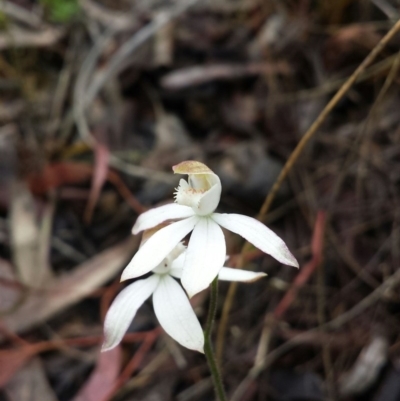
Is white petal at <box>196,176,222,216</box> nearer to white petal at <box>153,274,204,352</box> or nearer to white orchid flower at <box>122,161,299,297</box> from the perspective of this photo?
white orchid flower at <box>122,161,299,297</box>

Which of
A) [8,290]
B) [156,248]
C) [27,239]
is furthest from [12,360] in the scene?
[156,248]

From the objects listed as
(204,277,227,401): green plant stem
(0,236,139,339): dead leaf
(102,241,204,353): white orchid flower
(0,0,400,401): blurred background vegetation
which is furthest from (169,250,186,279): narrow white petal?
(0,236,139,339): dead leaf

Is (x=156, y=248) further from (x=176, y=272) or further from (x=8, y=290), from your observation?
(x=8, y=290)

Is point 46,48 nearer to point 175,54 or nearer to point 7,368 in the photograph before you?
point 175,54

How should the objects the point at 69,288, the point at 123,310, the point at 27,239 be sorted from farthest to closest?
the point at 27,239 < the point at 69,288 < the point at 123,310

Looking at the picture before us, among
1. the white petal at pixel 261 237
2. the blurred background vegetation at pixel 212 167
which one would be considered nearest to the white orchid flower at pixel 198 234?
the white petal at pixel 261 237

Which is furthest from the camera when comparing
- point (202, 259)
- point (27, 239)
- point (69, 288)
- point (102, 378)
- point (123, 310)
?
point (27, 239)
